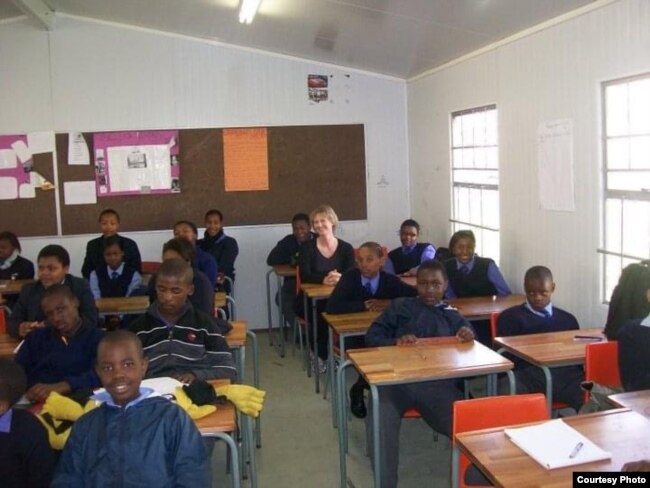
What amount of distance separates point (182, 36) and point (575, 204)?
4.36m

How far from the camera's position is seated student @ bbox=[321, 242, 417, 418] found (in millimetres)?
4324

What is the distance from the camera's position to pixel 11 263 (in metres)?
5.93

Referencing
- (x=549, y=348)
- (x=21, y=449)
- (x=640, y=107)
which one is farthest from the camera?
(x=640, y=107)

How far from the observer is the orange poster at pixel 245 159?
6855mm

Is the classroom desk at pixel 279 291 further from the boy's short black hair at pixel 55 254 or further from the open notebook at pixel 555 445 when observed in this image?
the open notebook at pixel 555 445

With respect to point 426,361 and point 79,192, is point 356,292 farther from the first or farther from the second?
point 79,192

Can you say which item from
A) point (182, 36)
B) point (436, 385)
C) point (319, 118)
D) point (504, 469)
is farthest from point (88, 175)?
point (504, 469)

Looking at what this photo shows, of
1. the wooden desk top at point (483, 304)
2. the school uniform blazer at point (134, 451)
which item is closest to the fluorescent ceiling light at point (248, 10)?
the wooden desk top at point (483, 304)

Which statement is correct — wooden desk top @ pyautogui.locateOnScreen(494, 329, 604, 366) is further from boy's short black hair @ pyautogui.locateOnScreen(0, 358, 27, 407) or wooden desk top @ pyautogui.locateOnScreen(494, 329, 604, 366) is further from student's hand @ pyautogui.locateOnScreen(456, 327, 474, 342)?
boy's short black hair @ pyautogui.locateOnScreen(0, 358, 27, 407)

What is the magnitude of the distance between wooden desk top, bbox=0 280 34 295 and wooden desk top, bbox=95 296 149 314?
79 cm

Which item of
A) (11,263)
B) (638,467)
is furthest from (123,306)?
(638,467)

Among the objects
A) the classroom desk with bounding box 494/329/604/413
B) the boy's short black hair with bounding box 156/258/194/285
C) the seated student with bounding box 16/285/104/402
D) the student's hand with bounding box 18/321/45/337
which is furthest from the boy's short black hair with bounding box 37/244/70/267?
the classroom desk with bounding box 494/329/604/413

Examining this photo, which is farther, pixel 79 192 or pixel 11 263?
pixel 79 192

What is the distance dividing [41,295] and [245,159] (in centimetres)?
332
